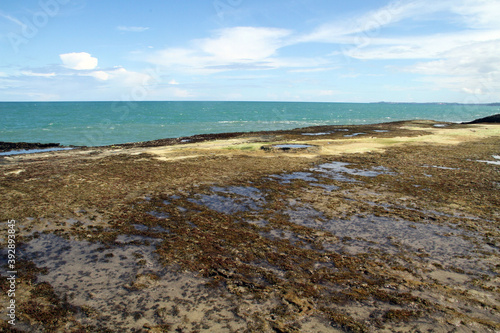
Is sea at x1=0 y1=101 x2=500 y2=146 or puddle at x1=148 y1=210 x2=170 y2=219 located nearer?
puddle at x1=148 y1=210 x2=170 y2=219

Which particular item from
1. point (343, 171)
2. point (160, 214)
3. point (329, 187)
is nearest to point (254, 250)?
point (160, 214)

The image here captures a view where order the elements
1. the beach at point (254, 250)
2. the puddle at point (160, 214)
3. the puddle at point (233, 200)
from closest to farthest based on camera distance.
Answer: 1. the beach at point (254, 250)
2. the puddle at point (160, 214)
3. the puddle at point (233, 200)

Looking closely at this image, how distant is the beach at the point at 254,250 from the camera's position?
6.09 m

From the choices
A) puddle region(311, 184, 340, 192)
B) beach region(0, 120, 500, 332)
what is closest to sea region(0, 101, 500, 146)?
beach region(0, 120, 500, 332)

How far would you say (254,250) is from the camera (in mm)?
8781

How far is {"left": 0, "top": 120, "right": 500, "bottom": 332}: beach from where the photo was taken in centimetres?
609

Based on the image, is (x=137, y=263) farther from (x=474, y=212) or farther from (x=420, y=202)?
(x=474, y=212)

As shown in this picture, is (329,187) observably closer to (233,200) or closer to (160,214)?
(233,200)

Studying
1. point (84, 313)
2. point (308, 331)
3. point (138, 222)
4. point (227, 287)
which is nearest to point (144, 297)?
point (84, 313)

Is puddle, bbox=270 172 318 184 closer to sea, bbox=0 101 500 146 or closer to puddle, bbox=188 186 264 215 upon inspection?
puddle, bbox=188 186 264 215

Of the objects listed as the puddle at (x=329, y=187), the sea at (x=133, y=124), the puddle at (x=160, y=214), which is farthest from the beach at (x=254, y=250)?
the sea at (x=133, y=124)

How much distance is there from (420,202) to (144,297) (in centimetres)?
1131

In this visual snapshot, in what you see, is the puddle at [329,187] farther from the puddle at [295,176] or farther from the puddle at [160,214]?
the puddle at [160,214]

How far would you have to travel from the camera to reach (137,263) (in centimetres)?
812
